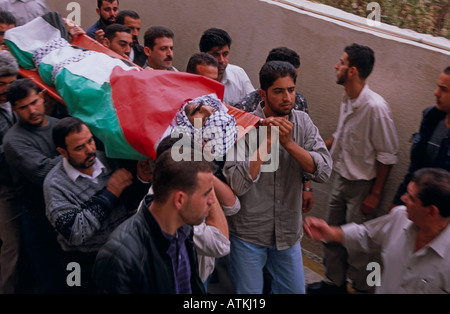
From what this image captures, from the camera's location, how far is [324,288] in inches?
154

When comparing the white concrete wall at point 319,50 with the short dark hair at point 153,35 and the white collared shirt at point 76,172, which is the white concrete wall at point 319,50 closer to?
the short dark hair at point 153,35

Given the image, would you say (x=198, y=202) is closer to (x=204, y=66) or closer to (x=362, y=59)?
(x=204, y=66)

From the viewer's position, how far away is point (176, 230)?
84.6 inches

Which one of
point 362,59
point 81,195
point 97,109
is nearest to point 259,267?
point 81,195

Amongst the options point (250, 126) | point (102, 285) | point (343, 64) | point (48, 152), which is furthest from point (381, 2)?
point (102, 285)

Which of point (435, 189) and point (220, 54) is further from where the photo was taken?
point (220, 54)

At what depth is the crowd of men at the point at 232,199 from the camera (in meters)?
2.11

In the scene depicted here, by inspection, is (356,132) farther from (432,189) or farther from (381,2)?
(381,2)

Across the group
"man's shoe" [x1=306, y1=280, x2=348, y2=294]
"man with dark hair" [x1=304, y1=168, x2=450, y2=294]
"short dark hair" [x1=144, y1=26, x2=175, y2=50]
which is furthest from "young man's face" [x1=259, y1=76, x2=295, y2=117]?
"short dark hair" [x1=144, y1=26, x2=175, y2=50]

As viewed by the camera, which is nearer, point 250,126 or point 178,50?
point 250,126

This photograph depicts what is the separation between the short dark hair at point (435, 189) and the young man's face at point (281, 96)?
943mm

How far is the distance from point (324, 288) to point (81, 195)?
2.11 m

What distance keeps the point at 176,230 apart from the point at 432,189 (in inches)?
46.3

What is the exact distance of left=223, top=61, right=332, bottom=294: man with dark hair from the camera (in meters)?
2.89
